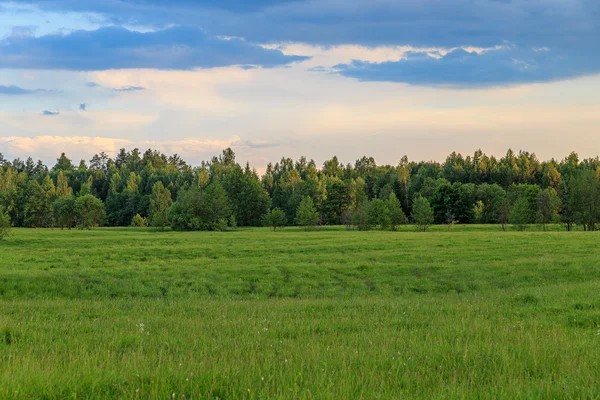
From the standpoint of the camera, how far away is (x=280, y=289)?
25.2 metres

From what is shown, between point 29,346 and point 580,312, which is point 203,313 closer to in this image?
point 29,346

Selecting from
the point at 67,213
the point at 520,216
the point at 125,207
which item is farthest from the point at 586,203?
the point at 125,207

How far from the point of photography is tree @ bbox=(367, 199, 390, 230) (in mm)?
98750

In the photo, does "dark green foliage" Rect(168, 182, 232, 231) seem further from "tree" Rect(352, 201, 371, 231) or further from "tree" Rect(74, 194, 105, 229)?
"tree" Rect(352, 201, 371, 231)

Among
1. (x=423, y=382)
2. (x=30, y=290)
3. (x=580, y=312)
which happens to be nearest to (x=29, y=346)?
(x=423, y=382)

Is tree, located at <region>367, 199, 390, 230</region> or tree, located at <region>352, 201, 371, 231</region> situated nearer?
tree, located at <region>367, 199, 390, 230</region>

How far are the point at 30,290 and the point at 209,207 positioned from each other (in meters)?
83.4

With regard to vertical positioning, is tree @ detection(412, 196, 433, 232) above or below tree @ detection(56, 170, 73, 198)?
below

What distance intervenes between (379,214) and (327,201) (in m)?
43.7

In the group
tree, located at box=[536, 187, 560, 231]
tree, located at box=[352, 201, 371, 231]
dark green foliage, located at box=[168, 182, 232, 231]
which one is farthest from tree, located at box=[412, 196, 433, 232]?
dark green foliage, located at box=[168, 182, 232, 231]

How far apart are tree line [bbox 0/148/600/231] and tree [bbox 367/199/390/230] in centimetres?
24

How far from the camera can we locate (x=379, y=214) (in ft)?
328

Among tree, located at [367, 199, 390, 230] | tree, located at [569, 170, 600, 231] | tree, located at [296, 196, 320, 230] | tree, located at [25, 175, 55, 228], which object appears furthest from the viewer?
tree, located at [25, 175, 55, 228]

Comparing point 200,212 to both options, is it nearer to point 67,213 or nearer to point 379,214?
point 67,213
